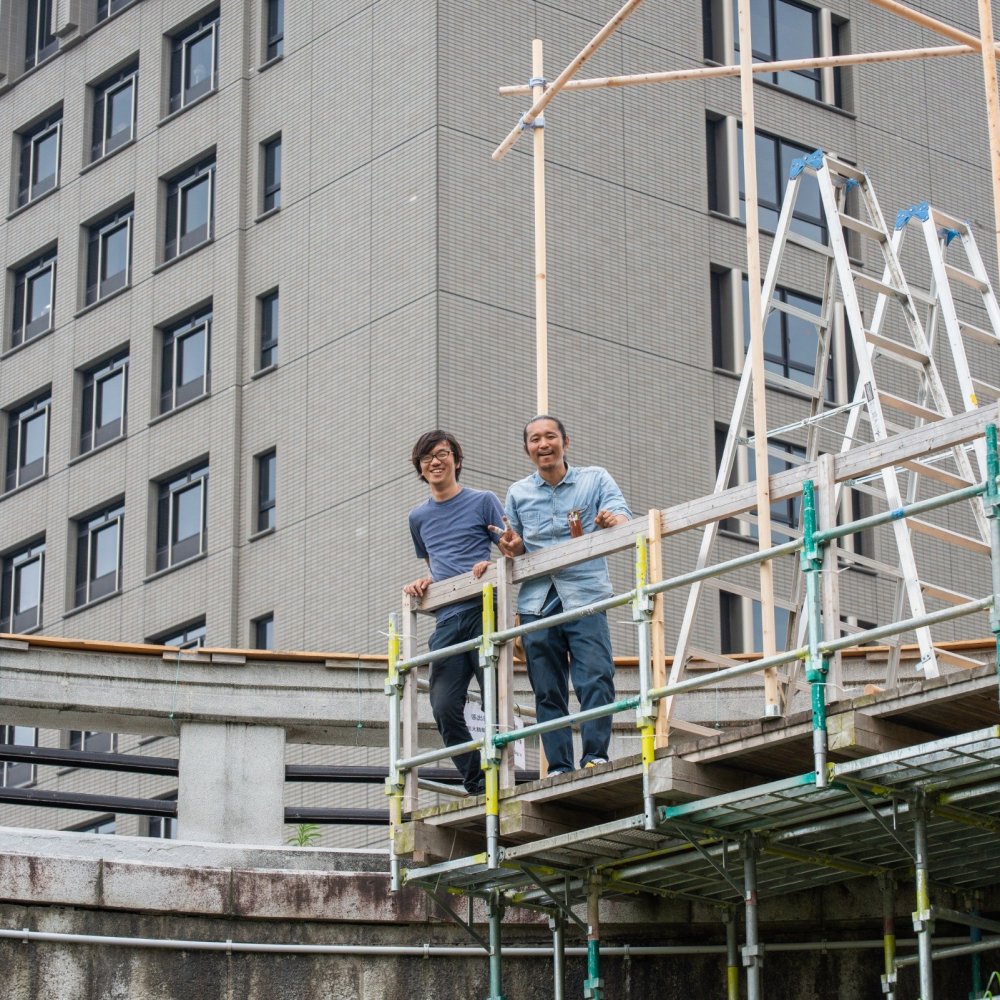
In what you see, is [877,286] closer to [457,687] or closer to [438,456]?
[438,456]

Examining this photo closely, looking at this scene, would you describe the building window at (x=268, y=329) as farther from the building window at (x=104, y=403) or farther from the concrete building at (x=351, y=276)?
the building window at (x=104, y=403)

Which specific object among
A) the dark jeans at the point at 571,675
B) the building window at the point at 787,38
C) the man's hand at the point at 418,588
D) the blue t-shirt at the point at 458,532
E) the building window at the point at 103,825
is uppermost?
the building window at the point at 787,38

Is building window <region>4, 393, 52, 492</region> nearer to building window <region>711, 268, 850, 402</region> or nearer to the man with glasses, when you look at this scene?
building window <region>711, 268, 850, 402</region>

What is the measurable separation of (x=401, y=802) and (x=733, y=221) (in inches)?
1047

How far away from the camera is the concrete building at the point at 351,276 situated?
37.9m

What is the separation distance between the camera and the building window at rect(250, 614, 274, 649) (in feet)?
128

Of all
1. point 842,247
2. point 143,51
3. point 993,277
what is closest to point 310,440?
point 143,51

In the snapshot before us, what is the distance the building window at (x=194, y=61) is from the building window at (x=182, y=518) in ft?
23.1

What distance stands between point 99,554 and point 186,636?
3656 millimetres

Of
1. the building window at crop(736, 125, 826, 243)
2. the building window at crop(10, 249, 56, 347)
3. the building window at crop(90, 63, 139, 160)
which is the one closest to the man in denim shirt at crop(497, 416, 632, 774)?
the building window at crop(736, 125, 826, 243)

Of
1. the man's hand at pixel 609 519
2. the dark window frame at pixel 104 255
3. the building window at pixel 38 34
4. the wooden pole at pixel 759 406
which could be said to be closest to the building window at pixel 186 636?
the dark window frame at pixel 104 255

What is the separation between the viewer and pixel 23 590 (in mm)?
45438

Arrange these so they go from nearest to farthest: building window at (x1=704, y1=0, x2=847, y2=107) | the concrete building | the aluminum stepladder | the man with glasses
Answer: the aluminum stepladder < the man with glasses < the concrete building < building window at (x1=704, y1=0, x2=847, y2=107)

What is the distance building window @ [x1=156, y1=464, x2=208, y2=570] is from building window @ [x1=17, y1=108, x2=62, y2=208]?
8.30 m
